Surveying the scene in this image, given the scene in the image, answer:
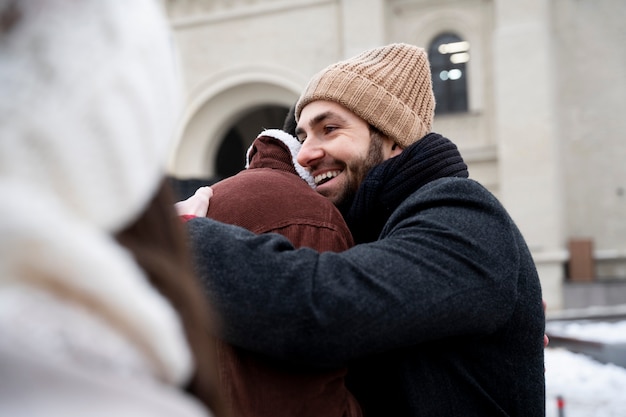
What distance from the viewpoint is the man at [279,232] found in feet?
4.28

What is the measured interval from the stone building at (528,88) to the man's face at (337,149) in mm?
10206

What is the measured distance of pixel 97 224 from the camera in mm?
591

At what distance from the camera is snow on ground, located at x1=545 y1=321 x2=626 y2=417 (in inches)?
159

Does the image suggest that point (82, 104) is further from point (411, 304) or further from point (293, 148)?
point (293, 148)

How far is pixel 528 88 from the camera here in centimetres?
1171

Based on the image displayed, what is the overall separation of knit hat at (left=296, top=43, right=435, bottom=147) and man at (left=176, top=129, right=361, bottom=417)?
405mm

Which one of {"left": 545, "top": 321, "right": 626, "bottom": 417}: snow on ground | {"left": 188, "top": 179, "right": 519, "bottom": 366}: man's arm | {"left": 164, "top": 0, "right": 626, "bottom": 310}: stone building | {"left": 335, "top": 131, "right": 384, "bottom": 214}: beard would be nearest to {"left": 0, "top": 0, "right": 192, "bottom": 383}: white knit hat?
{"left": 188, "top": 179, "right": 519, "bottom": 366}: man's arm

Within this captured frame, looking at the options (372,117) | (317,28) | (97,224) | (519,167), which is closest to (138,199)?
(97,224)

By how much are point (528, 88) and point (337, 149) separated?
10.8 meters

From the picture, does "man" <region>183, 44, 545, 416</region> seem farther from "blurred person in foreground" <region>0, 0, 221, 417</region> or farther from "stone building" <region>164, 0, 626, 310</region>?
"stone building" <region>164, 0, 626, 310</region>

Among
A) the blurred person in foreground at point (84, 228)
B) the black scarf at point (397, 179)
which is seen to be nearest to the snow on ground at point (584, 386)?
the black scarf at point (397, 179)

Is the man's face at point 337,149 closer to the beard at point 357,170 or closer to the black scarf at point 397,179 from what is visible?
the beard at point 357,170

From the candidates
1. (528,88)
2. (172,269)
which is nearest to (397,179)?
(172,269)

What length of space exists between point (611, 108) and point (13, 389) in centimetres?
1312
